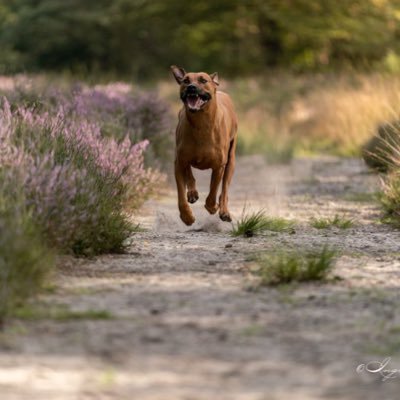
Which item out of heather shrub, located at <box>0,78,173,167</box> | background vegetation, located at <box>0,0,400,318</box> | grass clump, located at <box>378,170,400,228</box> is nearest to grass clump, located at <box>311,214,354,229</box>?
background vegetation, located at <box>0,0,400,318</box>

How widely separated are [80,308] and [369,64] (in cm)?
3374

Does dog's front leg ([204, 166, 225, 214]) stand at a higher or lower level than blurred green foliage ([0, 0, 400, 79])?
lower

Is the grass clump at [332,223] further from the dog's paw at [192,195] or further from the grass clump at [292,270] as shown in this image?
the grass clump at [292,270]

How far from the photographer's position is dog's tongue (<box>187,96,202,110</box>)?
10086 millimetres

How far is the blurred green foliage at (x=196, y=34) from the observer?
132 feet

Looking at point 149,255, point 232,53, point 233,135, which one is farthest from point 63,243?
point 232,53

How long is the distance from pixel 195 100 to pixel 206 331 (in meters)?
4.27

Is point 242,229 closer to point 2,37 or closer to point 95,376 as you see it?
point 95,376

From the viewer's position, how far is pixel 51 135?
959 centimetres

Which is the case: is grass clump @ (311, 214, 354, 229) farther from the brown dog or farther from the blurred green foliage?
the blurred green foliage

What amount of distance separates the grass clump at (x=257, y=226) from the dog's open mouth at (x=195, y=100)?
3.54 feet

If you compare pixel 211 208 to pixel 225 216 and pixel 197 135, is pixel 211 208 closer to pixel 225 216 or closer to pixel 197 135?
pixel 225 216

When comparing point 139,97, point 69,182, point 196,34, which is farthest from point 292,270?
point 196,34

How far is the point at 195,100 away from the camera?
400 inches
